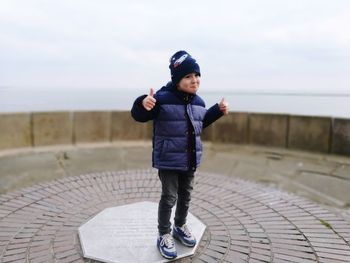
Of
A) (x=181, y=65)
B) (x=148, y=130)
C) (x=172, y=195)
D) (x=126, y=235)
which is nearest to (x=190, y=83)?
(x=181, y=65)

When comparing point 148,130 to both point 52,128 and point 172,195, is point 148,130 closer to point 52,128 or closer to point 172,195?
point 52,128

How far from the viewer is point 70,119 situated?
6992 mm

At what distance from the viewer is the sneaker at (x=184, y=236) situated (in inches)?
113

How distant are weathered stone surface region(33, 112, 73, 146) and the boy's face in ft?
15.9

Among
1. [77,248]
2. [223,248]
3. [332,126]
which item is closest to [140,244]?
[77,248]

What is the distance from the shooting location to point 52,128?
685 cm

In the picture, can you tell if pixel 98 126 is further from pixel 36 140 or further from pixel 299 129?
pixel 299 129

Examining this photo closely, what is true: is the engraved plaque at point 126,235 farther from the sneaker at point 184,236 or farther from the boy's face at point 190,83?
the boy's face at point 190,83

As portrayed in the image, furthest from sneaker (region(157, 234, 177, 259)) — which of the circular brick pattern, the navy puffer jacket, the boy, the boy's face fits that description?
the boy's face

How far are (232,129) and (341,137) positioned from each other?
210 cm

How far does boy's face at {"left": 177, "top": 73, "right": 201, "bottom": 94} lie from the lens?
259 centimetres

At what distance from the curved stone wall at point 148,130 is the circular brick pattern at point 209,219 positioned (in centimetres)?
249

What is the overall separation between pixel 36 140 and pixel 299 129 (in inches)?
203

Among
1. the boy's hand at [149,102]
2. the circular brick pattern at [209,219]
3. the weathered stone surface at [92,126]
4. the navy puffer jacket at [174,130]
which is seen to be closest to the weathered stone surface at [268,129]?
the circular brick pattern at [209,219]
